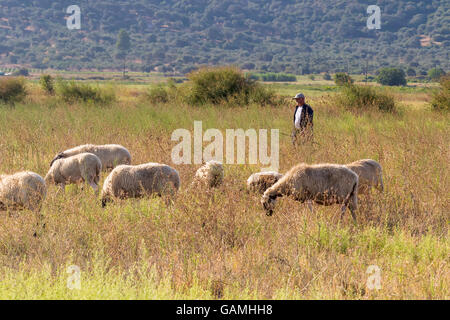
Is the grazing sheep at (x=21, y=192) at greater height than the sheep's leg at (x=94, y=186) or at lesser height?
greater

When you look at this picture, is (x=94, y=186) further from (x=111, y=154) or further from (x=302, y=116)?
(x=302, y=116)

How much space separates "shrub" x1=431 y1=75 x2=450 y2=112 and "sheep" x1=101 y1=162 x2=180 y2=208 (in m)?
15.2

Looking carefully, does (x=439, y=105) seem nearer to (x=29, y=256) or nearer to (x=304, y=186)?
(x=304, y=186)

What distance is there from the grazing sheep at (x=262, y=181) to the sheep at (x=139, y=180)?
3.98 ft

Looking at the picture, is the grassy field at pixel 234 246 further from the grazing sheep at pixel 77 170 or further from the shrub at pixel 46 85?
the shrub at pixel 46 85

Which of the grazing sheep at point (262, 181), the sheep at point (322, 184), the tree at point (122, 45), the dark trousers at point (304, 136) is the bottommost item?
the grazing sheep at point (262, 181)

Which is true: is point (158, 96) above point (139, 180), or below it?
above

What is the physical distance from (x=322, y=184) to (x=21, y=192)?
11.8 ft

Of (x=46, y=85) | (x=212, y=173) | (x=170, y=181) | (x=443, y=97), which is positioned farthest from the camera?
(x=46, y=85)

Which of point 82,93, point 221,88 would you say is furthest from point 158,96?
point 221,88

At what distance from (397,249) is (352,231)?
1.88 feet

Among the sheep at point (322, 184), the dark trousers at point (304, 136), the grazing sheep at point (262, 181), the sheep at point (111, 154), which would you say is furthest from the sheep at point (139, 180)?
the dark trousers at point (304, 136)

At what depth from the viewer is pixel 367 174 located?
6.62 m

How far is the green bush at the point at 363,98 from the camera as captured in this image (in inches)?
722
